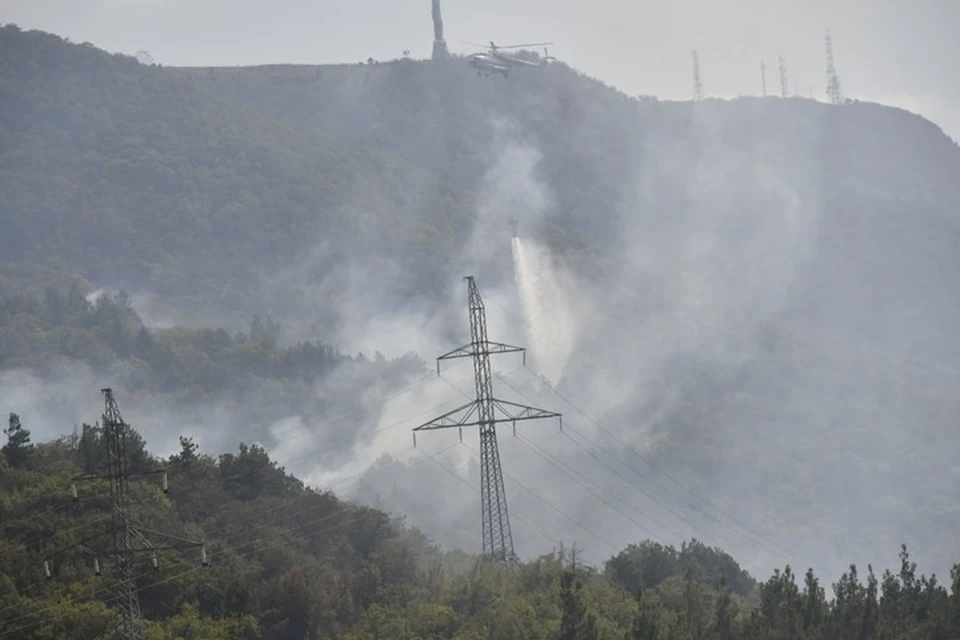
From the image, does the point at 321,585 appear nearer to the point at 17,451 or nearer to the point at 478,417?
the point at 478,417

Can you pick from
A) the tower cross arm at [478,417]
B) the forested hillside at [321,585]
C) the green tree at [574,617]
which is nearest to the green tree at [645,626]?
the forested hillside at [321,585]

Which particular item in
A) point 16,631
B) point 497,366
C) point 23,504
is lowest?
point 16,631

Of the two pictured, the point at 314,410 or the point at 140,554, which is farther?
the point at 314,410

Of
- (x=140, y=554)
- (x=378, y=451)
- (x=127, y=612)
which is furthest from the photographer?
(x=378, y=451)

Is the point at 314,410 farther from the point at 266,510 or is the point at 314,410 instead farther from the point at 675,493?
the point at 266,510

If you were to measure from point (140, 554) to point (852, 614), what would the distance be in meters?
34.1

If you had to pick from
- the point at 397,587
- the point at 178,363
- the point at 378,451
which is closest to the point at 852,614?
the point at 397,587

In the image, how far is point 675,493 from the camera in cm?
17850

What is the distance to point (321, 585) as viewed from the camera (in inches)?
3915

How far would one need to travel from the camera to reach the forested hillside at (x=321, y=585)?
298ft

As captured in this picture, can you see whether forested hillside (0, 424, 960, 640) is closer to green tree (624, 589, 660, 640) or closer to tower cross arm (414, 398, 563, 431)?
green tree (624, 589, 660, 640)

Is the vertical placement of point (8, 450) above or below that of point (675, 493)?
below

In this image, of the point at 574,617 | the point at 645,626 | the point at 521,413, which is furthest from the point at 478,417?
the point at 645,626

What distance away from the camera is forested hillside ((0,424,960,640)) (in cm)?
9081
